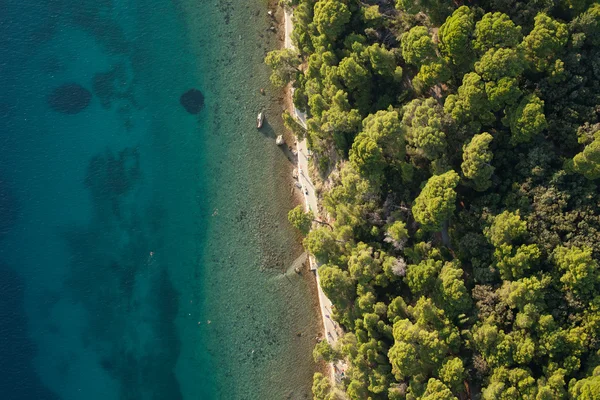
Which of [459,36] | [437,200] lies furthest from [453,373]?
[459,36]

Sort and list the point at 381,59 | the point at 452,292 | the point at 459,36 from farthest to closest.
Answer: the point at 381,59
the point at 452,292
the point at 459,36

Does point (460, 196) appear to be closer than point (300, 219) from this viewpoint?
Yes

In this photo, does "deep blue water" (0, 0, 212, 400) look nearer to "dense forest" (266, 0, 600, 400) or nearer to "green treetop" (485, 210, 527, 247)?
"dense forest" (266, 0, 600, 400)

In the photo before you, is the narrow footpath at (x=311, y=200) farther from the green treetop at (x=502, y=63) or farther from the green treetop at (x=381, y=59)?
the green treetop at (x=502, y=63)

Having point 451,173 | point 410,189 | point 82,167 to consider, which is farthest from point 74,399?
point 451,173

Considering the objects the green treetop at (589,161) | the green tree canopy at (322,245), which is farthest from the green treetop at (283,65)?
the green treetop at (589,161)

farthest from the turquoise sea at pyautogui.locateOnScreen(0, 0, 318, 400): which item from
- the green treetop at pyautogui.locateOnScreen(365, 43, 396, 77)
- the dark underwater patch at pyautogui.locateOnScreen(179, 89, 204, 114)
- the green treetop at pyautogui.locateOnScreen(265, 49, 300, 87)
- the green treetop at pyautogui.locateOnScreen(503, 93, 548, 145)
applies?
the green treetop at pyautogui.locateOnScreen(503, 93, 548, 145)

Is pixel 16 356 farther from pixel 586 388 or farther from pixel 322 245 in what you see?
pixel 586 388

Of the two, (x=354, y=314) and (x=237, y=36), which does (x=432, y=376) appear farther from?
(x=237, y=36)
